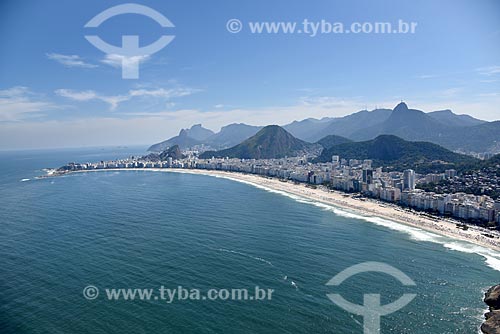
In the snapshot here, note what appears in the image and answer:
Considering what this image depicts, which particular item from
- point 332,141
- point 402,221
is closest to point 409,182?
point 402,221

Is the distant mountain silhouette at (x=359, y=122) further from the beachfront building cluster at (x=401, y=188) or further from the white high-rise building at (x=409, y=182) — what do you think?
the white high-rise building at (x=409, y=182)

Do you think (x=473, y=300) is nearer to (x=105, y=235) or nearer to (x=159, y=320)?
(x=159, y=320)

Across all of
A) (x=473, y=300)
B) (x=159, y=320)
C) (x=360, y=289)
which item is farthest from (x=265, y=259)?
(x=473, y=300)

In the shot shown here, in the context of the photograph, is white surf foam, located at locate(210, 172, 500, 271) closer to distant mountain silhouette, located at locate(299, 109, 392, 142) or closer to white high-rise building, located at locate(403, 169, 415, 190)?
white high-rise building, located at locate(403, 169, 415, 190)

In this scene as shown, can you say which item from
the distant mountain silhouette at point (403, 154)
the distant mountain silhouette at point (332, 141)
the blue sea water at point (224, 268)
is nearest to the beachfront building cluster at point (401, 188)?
the distant mountain silhouette at point (403, 154)

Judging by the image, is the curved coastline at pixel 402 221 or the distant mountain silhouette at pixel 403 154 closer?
the curved coastline at pixel 402 221

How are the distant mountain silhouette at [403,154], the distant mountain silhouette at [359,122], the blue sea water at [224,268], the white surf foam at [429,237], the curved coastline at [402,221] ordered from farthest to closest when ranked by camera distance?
the distant mountain silhouette at [359,122] → the distant mountain silhouette at [403,154] → the curved coastline at [402,221] → the white surf foam at [429,237] → the blue sea water at [224,268]

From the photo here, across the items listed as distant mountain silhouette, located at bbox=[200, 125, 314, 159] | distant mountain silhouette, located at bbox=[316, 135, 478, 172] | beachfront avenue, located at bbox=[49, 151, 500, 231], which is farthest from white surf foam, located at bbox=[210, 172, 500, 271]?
distant mountain silhouette, located at bbox=[200, 125, 314, 159]
